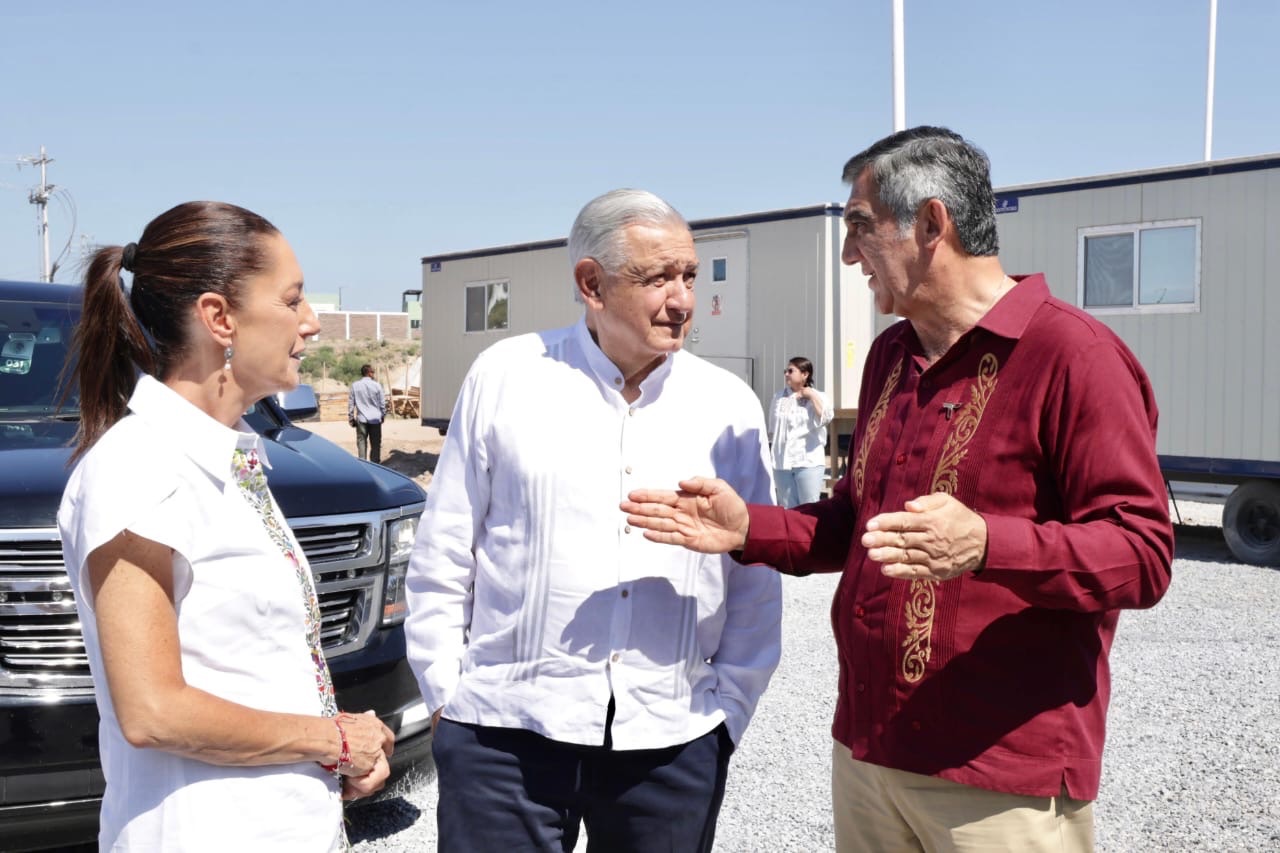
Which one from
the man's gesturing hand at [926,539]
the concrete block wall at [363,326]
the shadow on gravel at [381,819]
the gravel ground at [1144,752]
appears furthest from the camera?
the concrete block wall at [363,326]

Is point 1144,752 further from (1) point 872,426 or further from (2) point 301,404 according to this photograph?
(2) point 301,404

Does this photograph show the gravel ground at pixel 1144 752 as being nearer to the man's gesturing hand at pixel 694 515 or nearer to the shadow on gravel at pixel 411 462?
the man's gesturing hand at pixel 694 515

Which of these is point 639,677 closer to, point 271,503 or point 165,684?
point 271,503

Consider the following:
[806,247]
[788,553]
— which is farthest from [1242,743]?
[806,247]

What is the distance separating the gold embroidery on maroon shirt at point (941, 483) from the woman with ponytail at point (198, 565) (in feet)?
3.26

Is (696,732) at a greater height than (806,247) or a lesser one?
lesser

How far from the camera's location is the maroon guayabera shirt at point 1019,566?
2.05 m

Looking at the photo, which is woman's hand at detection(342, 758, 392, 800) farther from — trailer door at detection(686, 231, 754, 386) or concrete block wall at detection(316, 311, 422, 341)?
concrete block wall at detection(316, 311, 422, 341)

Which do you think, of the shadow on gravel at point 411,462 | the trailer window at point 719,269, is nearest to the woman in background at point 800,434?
the trailer window at point 719,269

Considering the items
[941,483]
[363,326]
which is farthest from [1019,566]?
[363,326]

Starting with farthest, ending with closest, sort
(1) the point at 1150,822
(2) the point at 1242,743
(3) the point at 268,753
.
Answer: (2) the point at 1242,743
(1) the point at 1150,822
(3) the point at 268,753

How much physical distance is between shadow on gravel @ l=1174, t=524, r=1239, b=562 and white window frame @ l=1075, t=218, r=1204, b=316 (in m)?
2.34

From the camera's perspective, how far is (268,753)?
1.91 metres

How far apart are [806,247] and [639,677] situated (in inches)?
528
